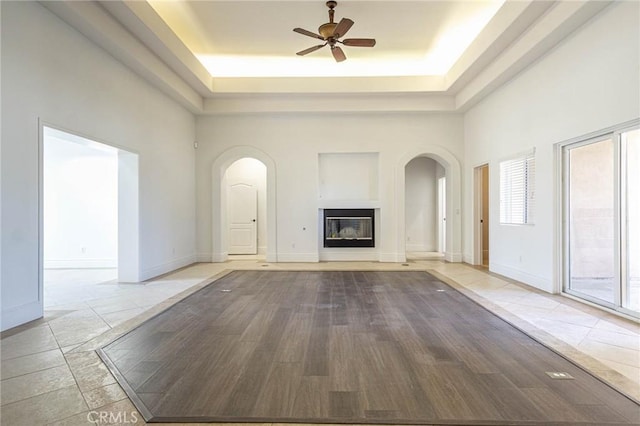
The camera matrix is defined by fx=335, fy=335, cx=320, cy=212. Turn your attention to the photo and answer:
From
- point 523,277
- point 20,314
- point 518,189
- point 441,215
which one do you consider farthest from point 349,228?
point 20,314

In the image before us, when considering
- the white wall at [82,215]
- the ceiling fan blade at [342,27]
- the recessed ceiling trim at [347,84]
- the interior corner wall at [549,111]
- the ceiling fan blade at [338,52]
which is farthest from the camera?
the white wall at [82,215]

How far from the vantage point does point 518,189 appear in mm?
5469

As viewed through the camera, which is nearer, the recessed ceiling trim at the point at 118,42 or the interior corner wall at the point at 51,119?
the interior corner wall at the point at 51,119

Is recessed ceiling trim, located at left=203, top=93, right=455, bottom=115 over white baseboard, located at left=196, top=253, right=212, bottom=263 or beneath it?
over

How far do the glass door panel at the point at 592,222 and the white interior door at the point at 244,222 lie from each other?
273 inches

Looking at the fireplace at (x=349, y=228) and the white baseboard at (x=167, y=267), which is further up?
the fireplace at (x=349, y=228)

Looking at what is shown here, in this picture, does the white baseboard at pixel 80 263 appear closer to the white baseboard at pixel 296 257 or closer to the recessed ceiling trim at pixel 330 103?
the white baseboard at pixel 296 257

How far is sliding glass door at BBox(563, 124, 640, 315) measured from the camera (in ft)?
11.7

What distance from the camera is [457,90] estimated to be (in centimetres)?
679

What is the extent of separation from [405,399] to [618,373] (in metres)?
1.57

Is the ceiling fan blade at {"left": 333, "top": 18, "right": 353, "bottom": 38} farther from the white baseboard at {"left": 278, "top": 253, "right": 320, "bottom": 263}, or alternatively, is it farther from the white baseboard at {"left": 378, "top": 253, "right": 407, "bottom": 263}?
the white baseboard at {"left": 378, "top": 253, "right": 407, "bottom": 263}

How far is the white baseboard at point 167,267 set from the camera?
219 inches

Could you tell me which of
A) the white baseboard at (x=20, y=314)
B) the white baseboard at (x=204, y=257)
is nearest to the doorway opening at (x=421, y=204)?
the white baseboard at (x=204, y=257)

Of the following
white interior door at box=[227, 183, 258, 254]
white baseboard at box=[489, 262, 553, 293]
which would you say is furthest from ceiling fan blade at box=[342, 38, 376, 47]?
white interior door at box=[227, 183, 258, 254]
